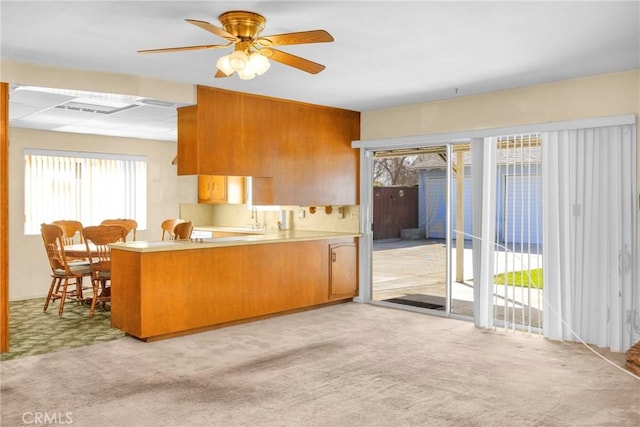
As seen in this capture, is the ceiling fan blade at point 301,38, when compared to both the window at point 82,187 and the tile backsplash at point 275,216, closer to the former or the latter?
the tile backsplash at point 275,216

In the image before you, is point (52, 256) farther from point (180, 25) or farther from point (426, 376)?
point (426, 376)

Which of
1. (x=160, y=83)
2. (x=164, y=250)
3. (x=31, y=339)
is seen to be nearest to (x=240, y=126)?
(x=160, y=83)

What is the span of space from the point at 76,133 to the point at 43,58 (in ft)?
11.8

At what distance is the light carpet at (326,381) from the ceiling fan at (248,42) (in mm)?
2036

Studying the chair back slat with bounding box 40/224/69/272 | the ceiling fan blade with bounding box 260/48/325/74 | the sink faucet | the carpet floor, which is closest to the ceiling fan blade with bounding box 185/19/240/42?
the ceiling fan blade with bounding box 260/48/325/74

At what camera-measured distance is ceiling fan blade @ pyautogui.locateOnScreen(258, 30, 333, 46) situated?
2.88 meters

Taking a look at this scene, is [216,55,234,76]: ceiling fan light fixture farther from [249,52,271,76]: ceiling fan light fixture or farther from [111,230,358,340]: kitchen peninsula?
[111,230,358,340]: kitchen peninsula

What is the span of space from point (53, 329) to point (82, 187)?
3071mm

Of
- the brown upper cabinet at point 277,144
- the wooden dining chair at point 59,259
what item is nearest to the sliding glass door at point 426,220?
the brown upper cabinet at point 277,144

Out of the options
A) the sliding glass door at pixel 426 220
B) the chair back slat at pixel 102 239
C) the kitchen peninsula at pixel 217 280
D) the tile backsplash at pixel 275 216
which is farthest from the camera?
the tile backsplash at pixel 275 216

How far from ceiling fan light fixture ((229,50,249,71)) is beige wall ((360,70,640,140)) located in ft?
10.4

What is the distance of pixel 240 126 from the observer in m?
5.59

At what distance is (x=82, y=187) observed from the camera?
25.5ft

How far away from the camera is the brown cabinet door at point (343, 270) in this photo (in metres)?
6.41
